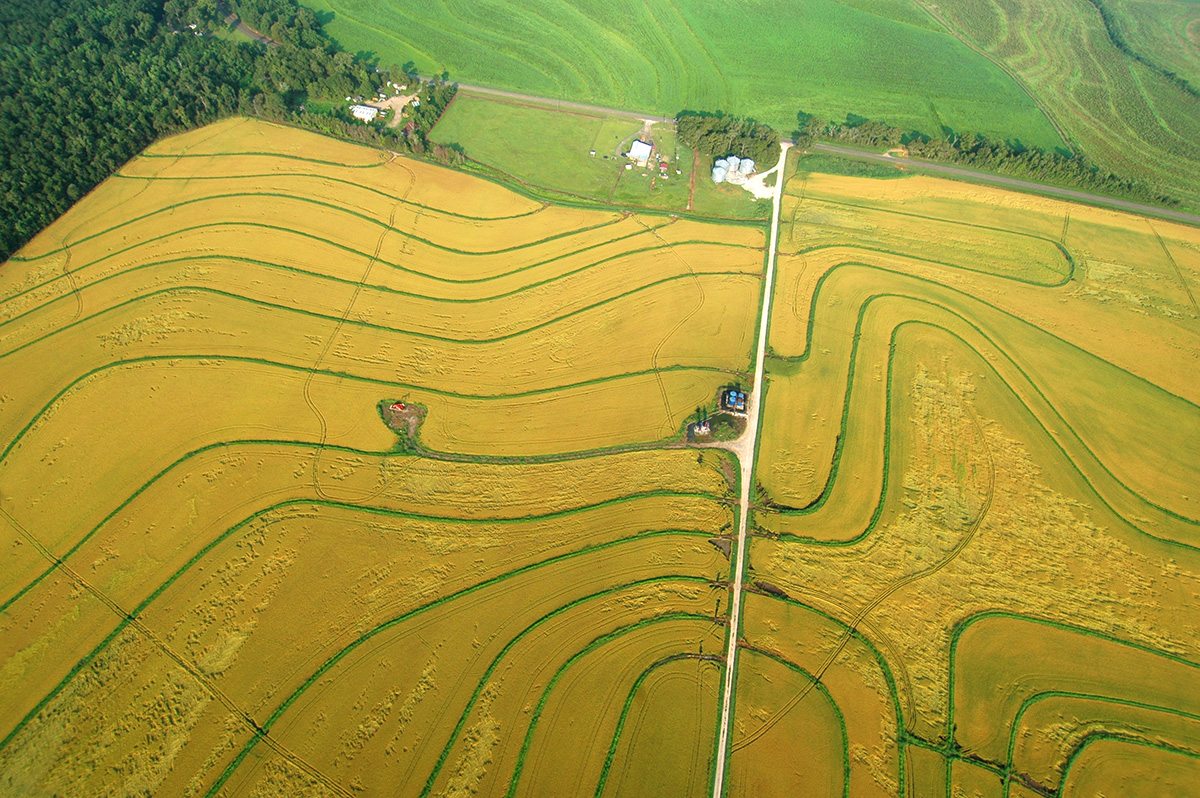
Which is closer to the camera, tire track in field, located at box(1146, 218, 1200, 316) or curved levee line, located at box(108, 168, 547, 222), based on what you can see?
tire track in field, located at box(1146, 218, 1200, 316)

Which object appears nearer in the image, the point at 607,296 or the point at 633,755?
the point at 633,755

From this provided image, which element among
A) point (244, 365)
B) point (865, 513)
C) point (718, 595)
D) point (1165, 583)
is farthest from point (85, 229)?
A: point (1165, 583)

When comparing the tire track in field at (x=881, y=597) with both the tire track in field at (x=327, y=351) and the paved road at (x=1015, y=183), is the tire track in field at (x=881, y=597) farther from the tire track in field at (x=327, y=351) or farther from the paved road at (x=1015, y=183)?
the paved road at (x=1015, y=183)

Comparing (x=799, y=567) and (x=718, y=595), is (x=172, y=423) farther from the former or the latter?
(x=799, y=567)

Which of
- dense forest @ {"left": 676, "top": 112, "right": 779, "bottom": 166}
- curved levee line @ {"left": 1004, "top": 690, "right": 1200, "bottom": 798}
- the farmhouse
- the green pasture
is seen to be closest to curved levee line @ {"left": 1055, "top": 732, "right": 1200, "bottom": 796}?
curved levee line @ {"left": 1004, "top": 690, "right": 1200, "bottom": 798}

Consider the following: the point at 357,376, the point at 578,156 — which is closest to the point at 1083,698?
the point at 357,376

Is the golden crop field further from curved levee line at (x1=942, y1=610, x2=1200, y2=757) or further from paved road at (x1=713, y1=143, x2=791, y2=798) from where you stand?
paved road at (x1=713, y1=143, x2=791, y2=798)
